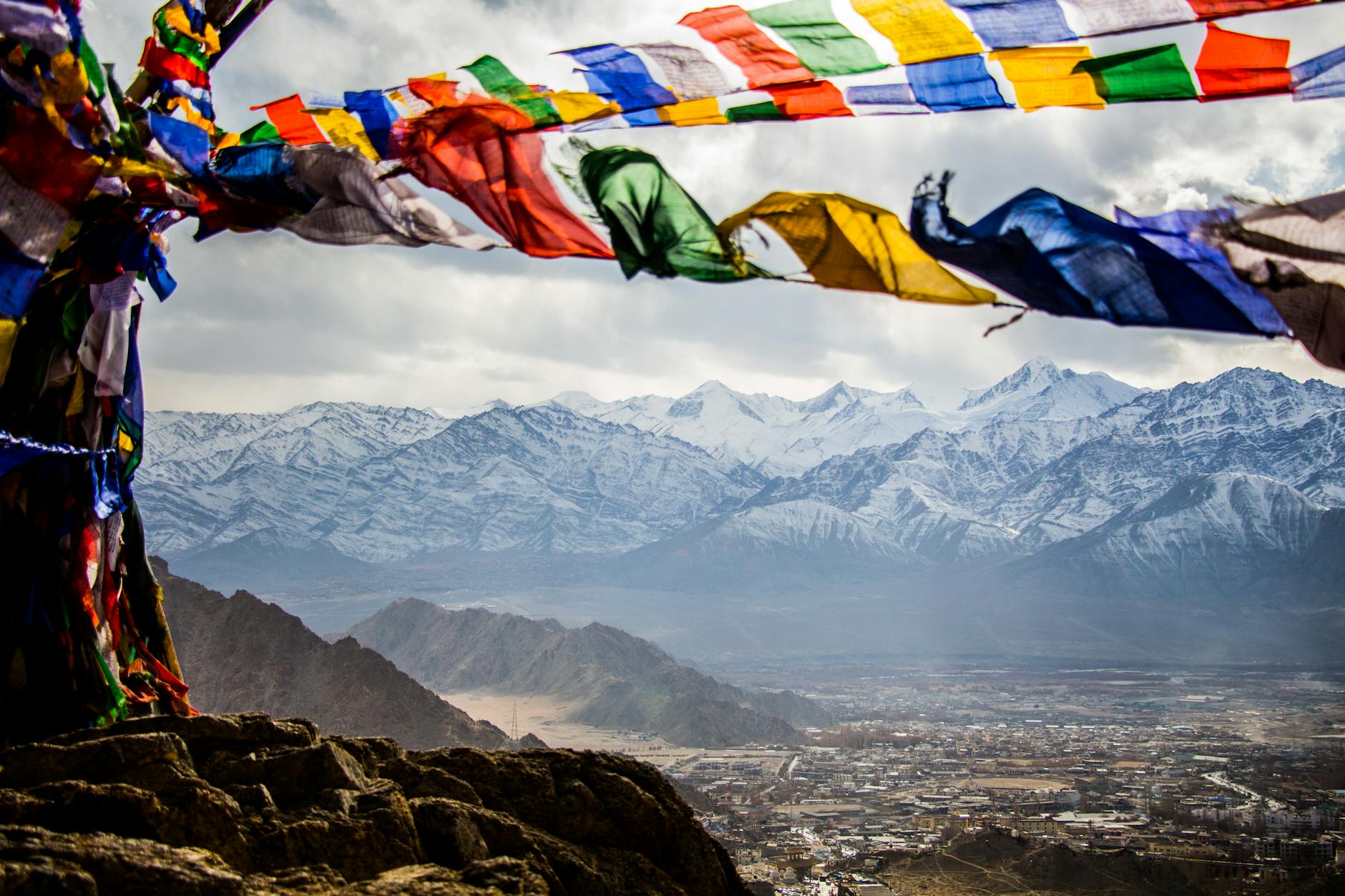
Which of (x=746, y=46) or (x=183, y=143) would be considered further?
(x=183, y=143)

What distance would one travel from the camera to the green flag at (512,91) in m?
5.92

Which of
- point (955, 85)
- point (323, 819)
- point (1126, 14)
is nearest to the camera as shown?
point (323, 819)

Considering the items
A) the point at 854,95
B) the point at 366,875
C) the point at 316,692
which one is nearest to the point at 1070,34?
the point at 854,95

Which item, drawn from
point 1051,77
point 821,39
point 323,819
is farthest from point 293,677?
point 1051,77

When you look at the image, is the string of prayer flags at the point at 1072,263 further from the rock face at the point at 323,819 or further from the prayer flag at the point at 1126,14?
the rock face at the point at 323,819

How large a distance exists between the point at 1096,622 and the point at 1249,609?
65.7 feet

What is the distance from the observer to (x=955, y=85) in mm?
5699

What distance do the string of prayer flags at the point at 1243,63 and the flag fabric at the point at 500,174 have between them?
2645 mm

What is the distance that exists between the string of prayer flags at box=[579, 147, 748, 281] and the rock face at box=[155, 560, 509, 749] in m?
40.7

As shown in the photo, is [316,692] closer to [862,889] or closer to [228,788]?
[862,889]

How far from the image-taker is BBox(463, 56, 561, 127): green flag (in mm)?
5918

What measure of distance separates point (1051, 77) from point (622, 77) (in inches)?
76.0

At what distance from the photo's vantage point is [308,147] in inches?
241

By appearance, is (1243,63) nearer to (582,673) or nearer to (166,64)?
(166,64)
